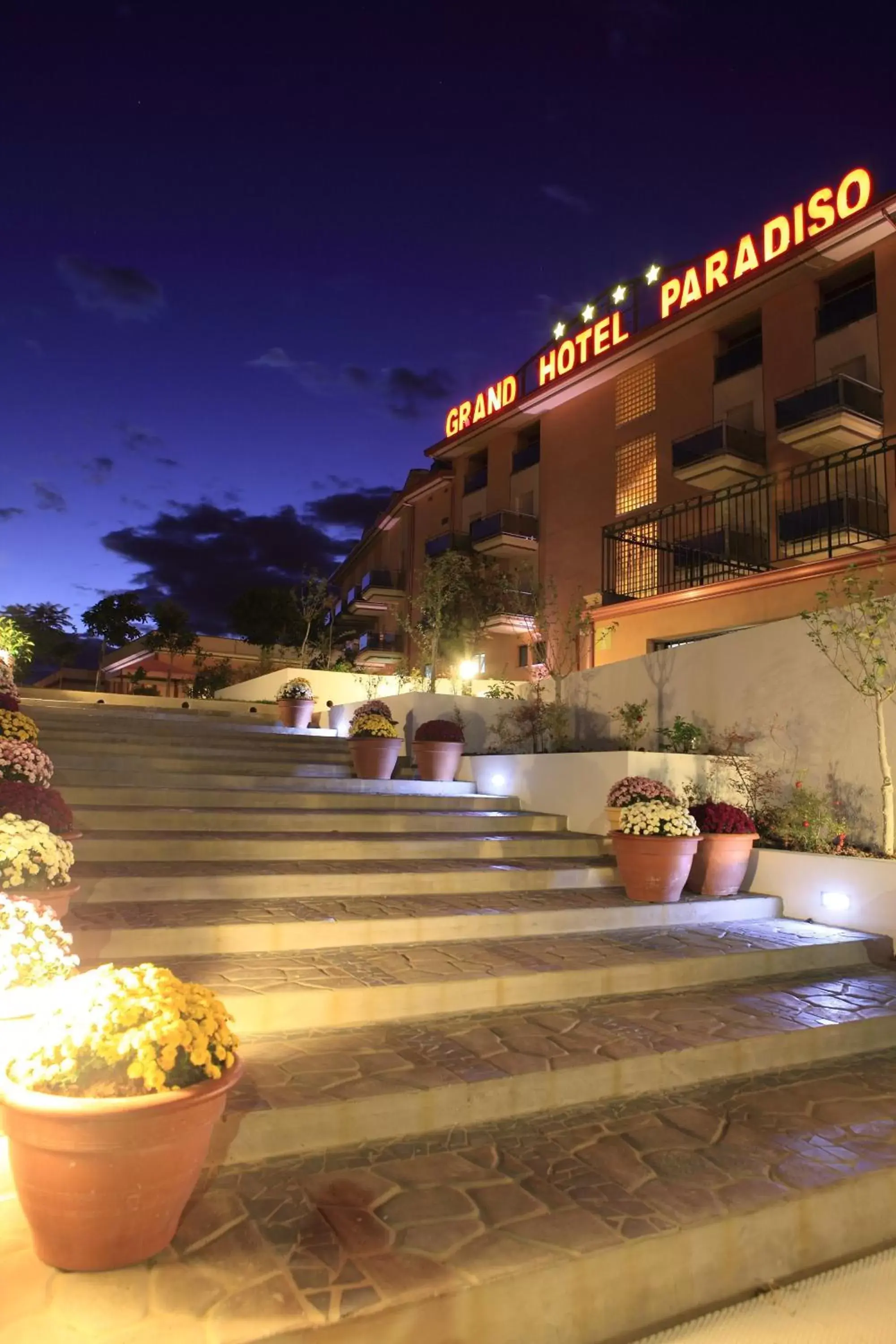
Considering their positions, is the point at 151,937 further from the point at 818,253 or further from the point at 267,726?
the point at 818,253

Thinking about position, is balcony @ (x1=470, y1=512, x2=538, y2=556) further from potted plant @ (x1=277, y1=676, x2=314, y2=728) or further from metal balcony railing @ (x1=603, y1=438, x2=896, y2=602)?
potted plant @ (x1=277, y1=676, x2=314, y2=728)

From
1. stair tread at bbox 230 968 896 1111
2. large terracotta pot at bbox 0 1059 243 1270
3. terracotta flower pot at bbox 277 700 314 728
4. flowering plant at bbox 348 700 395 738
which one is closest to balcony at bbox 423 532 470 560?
terracotta flower pot at bbox 277 700 314 728

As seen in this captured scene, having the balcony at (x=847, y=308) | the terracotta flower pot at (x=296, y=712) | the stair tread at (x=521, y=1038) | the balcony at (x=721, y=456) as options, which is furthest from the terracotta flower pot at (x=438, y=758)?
the balcony at (x=847, y=308)

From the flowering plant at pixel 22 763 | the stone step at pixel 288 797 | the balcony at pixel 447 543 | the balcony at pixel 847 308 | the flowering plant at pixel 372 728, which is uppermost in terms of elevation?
the balcony at pixel 847 308

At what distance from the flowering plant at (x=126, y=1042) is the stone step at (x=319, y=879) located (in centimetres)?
268

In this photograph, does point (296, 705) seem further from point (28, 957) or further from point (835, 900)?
point (28, 957)

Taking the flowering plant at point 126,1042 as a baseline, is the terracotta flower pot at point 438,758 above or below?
above

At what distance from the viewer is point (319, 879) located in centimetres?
555

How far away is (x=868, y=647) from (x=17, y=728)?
21.6 ft

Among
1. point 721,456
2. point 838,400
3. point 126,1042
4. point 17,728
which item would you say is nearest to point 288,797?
point 17,728

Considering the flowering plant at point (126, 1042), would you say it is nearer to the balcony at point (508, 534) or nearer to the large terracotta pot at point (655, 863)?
the large terracotta pot at point (655, 863)

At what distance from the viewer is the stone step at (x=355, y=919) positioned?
14.2 feet

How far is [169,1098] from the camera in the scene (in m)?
2.18

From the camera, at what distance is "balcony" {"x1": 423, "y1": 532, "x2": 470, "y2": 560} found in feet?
84.9
